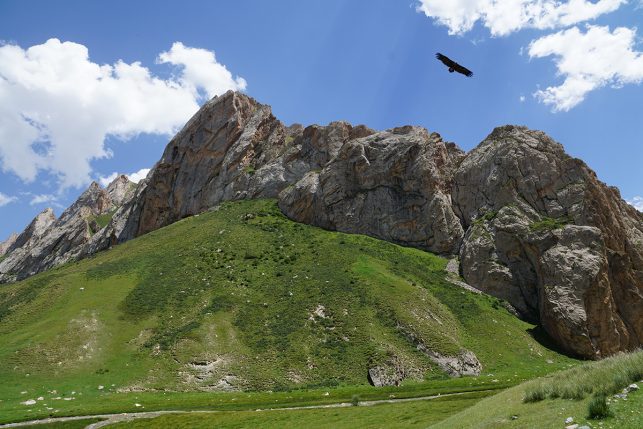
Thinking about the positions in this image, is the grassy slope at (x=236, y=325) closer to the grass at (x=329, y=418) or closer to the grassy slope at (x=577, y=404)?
the grass at (x=329, y=418)

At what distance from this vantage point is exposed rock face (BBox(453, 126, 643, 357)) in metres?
80.2

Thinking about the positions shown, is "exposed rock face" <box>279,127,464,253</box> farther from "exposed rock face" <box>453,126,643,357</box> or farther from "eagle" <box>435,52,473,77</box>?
"eagle" <box>435,52,473,77</box>

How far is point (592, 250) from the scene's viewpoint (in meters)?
84.7

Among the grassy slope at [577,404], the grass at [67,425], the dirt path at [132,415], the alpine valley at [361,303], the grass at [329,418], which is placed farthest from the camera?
the alpine valley at [361,303]

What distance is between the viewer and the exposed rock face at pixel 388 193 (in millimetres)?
112688

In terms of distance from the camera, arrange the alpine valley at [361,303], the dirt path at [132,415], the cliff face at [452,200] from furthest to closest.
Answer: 1. the cliff face at [452,200]
2. the alpine valley at [361,303]
3. the dirt path at [132,415]

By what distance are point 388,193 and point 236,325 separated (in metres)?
59.9

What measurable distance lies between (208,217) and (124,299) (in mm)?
43645

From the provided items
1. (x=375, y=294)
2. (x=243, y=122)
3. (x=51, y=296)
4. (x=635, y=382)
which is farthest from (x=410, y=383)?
(x=243, y=122)

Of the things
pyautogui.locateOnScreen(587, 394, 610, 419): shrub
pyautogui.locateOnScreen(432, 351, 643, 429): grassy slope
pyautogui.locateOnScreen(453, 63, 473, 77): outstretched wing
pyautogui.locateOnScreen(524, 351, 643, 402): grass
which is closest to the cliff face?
pyautogui.locateOnScreen(524, 351, 643, 402): grass

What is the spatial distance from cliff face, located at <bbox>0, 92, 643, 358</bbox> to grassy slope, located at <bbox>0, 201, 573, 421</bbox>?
391 inches

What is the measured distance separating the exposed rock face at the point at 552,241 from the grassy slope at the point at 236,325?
7.10 m

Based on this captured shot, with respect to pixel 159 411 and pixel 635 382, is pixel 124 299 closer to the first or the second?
pixel 159 411

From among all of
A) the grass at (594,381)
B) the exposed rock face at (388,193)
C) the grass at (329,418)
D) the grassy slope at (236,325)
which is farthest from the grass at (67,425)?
the exposed rock face at (388,193)
